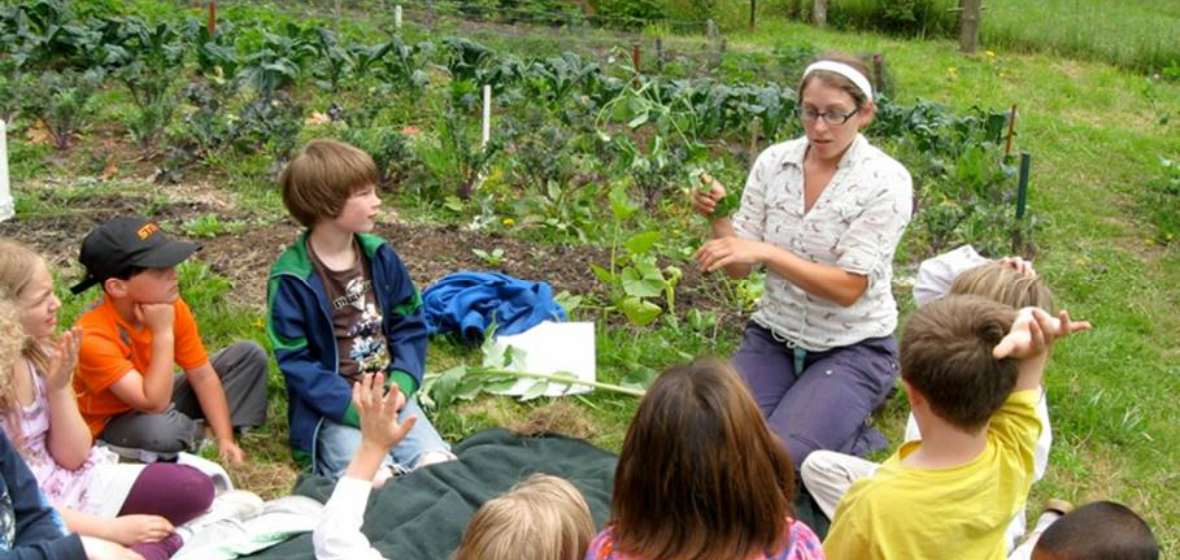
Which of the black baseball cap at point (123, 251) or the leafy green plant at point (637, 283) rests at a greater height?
the black baseball cap at point (123, 251)

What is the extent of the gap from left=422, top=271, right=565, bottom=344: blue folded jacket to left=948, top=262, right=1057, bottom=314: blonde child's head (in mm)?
2133

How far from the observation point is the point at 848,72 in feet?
12.7

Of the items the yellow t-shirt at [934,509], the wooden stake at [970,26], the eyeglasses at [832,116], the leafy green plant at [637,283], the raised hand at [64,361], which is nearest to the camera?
the yellow t-shirt at [934,509]

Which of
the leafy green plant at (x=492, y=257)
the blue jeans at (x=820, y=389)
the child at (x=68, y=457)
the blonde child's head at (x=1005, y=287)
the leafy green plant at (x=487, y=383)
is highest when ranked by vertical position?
the blonde child's head at (x=1005, y=287)

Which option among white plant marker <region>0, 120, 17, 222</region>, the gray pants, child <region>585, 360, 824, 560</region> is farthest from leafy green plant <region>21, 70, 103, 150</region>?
child <region>585, 360, 824, 560</region>

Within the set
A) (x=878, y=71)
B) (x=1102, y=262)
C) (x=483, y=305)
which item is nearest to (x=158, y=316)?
(x=483, y=305)

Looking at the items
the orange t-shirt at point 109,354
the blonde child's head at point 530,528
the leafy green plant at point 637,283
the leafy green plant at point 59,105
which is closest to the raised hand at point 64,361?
the orange t-shirt at point 109,354

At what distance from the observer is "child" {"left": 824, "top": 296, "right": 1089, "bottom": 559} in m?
2.60

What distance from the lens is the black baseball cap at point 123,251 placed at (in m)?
3.61

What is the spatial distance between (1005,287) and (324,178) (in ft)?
6.77

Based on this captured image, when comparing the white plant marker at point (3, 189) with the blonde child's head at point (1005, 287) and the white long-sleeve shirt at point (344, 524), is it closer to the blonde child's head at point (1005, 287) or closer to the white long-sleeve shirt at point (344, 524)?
the white long-sleeve shirt at point (344, 524)

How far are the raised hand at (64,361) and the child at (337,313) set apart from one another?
81cm

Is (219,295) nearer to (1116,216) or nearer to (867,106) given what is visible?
(867,106)

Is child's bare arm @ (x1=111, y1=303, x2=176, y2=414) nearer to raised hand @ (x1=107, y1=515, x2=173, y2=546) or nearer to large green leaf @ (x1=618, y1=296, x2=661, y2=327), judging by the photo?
raised hand @ (x1=107, y1=515, x2=173, y2=546)
